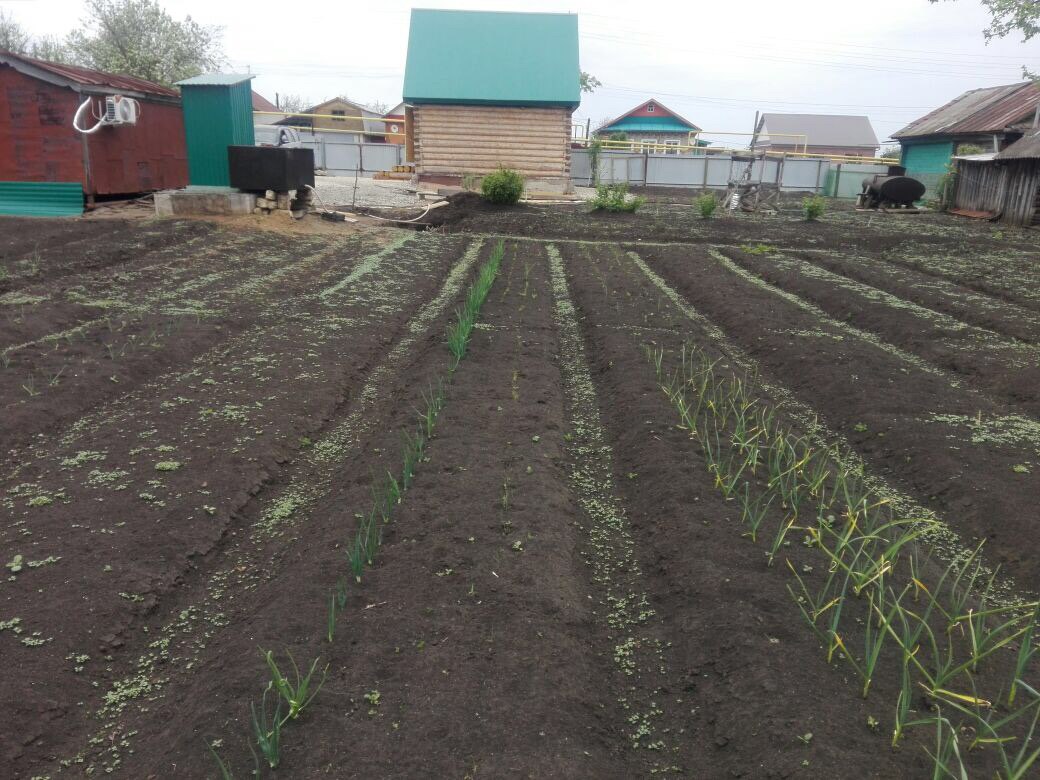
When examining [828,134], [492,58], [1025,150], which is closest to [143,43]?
[492,58]

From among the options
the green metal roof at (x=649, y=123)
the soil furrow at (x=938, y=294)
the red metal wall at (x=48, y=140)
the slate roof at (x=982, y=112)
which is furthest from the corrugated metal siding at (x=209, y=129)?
the green metal roof at (x=649, y=123)

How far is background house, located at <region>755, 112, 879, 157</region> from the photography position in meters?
52.6

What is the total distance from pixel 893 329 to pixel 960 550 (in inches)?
177

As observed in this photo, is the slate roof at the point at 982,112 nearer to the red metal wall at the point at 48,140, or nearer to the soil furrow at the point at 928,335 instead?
the soil furrow at the point at 928,335

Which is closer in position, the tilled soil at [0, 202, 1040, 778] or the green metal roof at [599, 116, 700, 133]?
the tilled soil at [0, 202, 1040, 778]

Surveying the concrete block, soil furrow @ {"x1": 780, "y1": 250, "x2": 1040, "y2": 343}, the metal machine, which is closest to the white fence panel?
the metal machine

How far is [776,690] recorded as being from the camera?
8.13 ft

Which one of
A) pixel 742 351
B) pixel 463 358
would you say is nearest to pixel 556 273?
pixel 742 351

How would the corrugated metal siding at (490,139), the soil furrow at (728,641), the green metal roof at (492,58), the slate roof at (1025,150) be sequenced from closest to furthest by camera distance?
the soil furrow at (728,641)
the slate roof at (1025,150)
the green metal roof at (492,58)
the corrugated metal siding at (490,139)

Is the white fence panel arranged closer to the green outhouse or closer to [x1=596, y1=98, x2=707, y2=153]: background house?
the green outhouse

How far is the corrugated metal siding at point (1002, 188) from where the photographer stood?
1697cm

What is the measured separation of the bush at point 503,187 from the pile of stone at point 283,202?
4435 mm

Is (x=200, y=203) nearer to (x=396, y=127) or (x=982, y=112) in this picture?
(x=982, y=112)

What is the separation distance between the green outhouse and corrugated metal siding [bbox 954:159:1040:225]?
17722 mm
